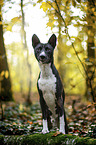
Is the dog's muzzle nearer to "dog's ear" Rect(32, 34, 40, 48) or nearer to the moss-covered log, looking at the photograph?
"dog's ear" Rect(32, 34, 40, 48)

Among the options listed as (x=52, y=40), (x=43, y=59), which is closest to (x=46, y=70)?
(x=43, y=59)

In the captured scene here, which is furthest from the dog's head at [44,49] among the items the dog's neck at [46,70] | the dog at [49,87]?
A: the dog's neck at [46,70]

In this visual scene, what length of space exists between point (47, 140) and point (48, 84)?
3.53ft

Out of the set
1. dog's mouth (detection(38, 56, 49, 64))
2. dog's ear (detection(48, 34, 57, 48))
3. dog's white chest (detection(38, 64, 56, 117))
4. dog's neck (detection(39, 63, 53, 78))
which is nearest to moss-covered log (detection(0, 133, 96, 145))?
dog's white chest (detection(38, 64, 56, 117))

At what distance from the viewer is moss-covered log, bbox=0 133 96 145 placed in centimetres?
251

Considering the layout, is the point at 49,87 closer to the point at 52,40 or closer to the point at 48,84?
the point at 48,84

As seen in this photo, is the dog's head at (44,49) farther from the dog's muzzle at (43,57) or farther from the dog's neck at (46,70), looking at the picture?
the dog's neck at (46,70)

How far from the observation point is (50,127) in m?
3.27

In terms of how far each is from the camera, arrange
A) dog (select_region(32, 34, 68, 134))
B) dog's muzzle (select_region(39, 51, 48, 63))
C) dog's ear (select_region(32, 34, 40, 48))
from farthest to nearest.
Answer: dog's ear (select_region(32, 34, 40, 48)) < dog (select_region(32, 34, 68, 134)) < dog's muzzle (select_region(39, 51, 48, 63))

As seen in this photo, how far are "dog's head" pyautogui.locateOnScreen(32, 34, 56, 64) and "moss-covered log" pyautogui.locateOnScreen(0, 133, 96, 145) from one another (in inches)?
58.0

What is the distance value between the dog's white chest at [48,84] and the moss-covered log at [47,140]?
662 mm

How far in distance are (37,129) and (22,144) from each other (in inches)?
45.9

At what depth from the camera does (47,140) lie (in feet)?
9.08

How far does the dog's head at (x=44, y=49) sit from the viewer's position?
9.36 feet
